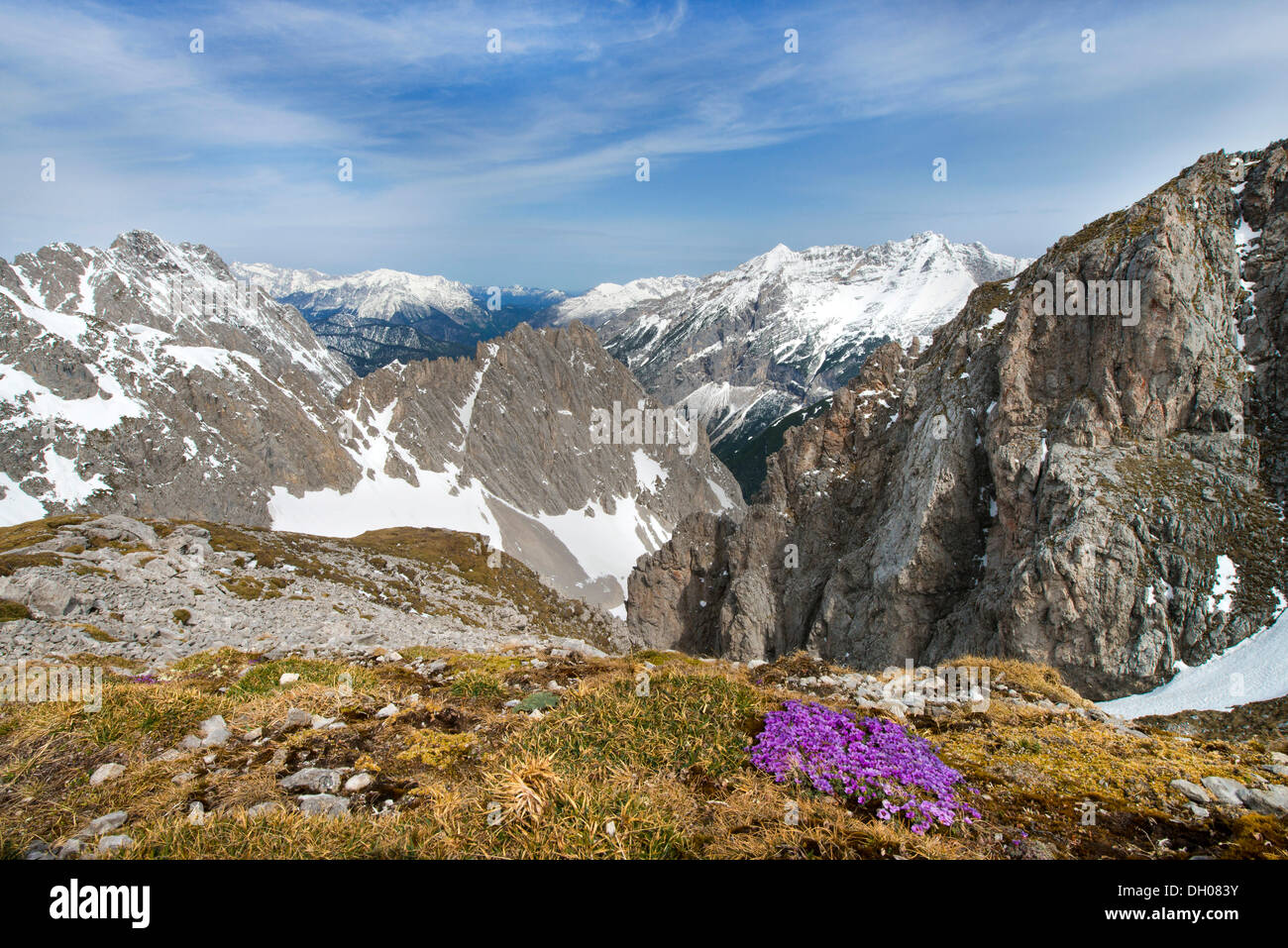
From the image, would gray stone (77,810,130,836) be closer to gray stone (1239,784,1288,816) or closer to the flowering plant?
the flowering plant

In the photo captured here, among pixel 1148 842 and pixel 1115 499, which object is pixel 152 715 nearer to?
pixel 1148 842

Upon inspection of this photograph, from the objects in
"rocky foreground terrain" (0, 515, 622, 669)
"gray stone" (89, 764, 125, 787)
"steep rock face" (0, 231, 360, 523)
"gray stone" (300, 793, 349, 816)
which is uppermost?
"steep rock face" (0, 231, 360, 523)

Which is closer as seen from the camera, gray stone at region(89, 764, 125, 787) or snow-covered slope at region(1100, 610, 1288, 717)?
gray stone at region(89, 764, 125, 787)

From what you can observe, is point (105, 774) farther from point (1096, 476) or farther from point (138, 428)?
point (138, 428)

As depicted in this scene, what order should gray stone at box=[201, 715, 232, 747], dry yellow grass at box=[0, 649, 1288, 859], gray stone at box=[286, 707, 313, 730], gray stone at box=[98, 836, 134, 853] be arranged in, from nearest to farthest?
gray stone at box=[98, 836, 134, 853], dry yellow grass at box=[0, 649, 1288, 859], gray stone at box=[201, 715, 232, 747], gray stone at box=[286, 707, 313, 730]

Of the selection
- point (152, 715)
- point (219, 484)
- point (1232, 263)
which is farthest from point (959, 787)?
point (219, 484)

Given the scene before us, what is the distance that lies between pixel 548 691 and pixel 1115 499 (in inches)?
2177

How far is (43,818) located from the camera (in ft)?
18.4

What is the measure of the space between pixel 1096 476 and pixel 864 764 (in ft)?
184

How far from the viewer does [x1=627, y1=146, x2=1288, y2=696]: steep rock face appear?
44.9 metres

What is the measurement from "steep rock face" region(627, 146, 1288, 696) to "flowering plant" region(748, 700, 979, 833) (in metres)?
44.4

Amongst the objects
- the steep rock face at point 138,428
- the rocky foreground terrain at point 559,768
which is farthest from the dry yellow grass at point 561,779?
the steep rock face at point 138,428

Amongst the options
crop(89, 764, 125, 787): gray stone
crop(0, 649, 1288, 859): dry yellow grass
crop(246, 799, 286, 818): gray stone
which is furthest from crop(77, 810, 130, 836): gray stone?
crop(89, 764, 125, 787): gray stone

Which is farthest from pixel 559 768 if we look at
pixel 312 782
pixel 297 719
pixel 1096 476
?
pixel 1096 476
